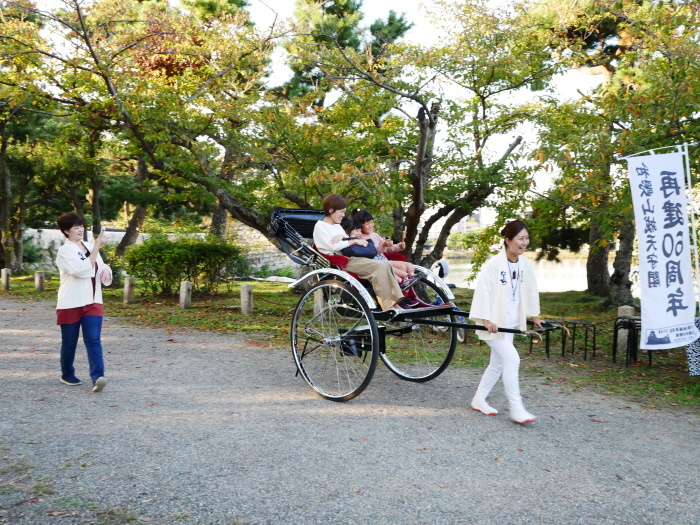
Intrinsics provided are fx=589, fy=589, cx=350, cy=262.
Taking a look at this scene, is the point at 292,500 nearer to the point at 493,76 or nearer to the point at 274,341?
the point at 274,341

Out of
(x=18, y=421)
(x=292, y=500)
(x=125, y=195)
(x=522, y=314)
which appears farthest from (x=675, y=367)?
(x=125, y=195)

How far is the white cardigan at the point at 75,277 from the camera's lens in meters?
4.88

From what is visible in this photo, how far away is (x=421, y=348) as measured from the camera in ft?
23.9

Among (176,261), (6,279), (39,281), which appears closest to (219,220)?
(39,281)

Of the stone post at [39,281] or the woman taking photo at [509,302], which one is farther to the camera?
the stone post at [39,281]

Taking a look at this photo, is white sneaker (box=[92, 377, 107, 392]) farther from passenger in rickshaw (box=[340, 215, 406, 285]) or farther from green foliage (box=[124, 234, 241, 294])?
green foliage (box=[124, 234, 241, 294])

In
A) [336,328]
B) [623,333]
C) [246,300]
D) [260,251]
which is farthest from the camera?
[260,251]

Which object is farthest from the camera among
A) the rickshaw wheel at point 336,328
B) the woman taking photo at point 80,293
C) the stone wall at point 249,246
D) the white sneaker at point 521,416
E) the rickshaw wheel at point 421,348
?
the stone wall at point 249,246

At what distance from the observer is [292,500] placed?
2.92 meters

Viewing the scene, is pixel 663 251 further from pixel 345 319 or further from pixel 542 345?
pixel 542 345

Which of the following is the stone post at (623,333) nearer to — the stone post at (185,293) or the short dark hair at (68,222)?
the short dark hair at (68,222)

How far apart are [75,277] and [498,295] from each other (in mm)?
3465

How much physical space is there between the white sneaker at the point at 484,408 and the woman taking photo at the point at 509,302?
8.0 inches

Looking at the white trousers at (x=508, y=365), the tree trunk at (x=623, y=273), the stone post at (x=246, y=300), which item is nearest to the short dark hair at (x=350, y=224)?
the white trousers at (x=508, y=365)
